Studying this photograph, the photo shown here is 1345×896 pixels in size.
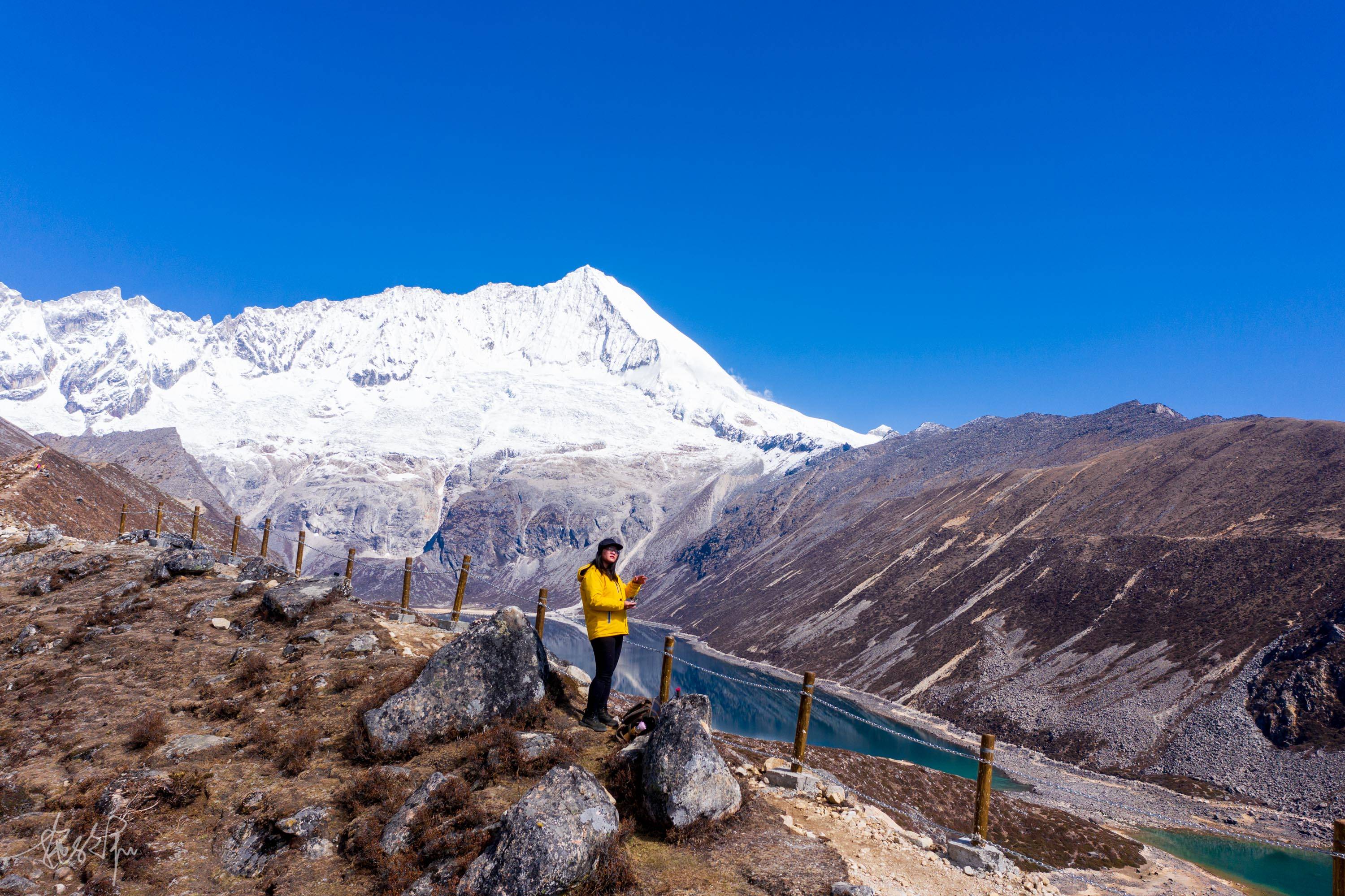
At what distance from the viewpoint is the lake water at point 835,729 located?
1687 inches

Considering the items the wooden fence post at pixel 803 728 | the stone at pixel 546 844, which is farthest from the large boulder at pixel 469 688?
the wooden fence post at pixel 803 728

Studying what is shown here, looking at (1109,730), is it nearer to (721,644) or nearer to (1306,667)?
(1306,667)

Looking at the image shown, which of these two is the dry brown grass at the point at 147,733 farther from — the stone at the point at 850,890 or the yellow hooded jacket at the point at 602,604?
the stone at the point at 850,890

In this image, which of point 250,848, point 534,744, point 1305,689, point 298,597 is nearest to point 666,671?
point 534,744

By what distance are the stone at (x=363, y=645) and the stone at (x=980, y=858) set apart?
11019 millimetres

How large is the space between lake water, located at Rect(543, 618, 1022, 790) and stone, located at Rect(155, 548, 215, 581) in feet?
91.5

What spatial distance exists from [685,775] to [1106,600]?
298 feet

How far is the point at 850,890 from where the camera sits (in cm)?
703

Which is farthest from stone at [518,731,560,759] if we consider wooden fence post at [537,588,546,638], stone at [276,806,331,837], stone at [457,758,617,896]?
wooden fence post at [537,588,546,638]

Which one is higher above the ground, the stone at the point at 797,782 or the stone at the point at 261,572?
the stone at the point at 261,572

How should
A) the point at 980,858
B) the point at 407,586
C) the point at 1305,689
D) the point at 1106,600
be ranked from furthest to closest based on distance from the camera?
the point at 1106,600
the point at 1305,689
the point at 407,586
the point at 980,858

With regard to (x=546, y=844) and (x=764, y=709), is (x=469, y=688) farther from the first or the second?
(x=764, y=709)

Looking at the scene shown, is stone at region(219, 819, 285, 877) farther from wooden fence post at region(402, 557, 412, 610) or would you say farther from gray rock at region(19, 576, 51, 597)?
gray rock at region(19, 576, 51, 597)

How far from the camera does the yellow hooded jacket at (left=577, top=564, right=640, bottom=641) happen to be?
968 cm
